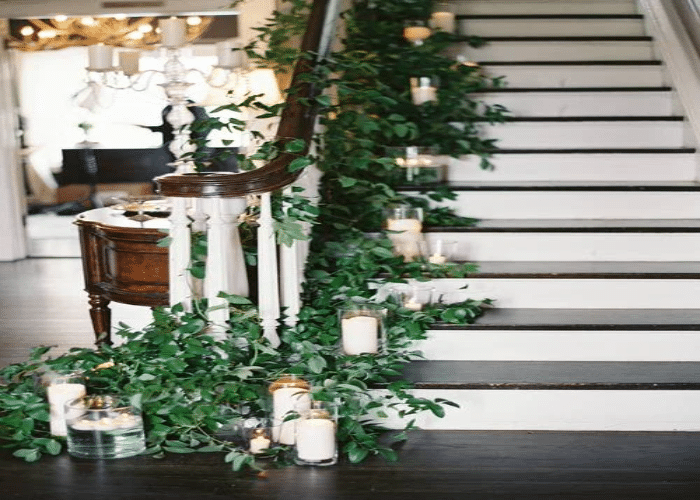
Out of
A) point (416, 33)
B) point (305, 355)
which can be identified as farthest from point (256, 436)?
point (416, 33)

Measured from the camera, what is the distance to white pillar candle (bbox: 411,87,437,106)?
4777 mm

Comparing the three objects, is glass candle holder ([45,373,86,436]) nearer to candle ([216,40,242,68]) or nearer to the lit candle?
the lit candle

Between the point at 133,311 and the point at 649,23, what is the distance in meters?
3.38

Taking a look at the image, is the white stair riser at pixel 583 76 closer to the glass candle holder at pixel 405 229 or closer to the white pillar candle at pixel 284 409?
the glass candle holder at pixel 405 229

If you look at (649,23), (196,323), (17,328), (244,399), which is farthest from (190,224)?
(649,23)

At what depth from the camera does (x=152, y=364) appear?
3.29 meters

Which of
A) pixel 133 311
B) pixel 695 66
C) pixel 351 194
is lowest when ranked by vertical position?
pixel 133 311

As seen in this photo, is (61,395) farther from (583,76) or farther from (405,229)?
(583,76)

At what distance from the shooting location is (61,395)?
3238 mm

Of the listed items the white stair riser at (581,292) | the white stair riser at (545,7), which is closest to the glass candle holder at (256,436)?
the white stair riser at (581,292)

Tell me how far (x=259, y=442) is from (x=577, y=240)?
173 cm

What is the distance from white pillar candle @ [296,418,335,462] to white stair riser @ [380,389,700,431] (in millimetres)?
378

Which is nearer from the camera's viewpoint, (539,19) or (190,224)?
(190,224)

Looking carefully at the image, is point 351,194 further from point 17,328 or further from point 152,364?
point 17,328
